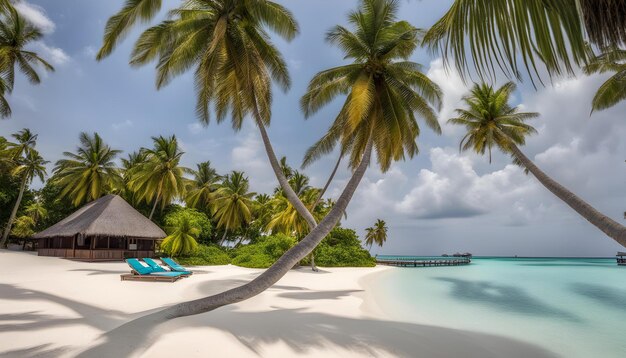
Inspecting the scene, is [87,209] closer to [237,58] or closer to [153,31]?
[153,31]

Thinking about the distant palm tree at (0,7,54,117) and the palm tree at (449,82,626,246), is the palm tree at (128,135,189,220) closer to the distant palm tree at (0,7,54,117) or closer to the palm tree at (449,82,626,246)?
the distant palm tree at (0,7,54,117)

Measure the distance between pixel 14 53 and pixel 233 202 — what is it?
20.3 metres

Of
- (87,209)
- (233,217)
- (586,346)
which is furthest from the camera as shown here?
(233,217)

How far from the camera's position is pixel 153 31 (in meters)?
10.4

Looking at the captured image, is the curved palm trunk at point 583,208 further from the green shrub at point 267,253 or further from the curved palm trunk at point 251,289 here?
the green shrub at point 267,253

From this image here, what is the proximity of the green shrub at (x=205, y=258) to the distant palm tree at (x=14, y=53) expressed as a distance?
13701 millimetres

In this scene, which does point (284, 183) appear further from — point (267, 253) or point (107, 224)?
point (107, 224)

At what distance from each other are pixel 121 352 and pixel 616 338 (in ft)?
42.5

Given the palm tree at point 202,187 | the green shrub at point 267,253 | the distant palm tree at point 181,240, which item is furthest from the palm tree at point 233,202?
the distant palm tree at point 181,240

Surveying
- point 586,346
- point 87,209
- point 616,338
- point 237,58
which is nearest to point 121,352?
point 237,58

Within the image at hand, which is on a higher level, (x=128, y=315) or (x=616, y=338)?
(x=128, y=315)

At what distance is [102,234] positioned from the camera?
882 inches

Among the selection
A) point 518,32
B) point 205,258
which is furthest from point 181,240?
point 518,32

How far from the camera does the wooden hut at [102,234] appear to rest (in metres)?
23.0
